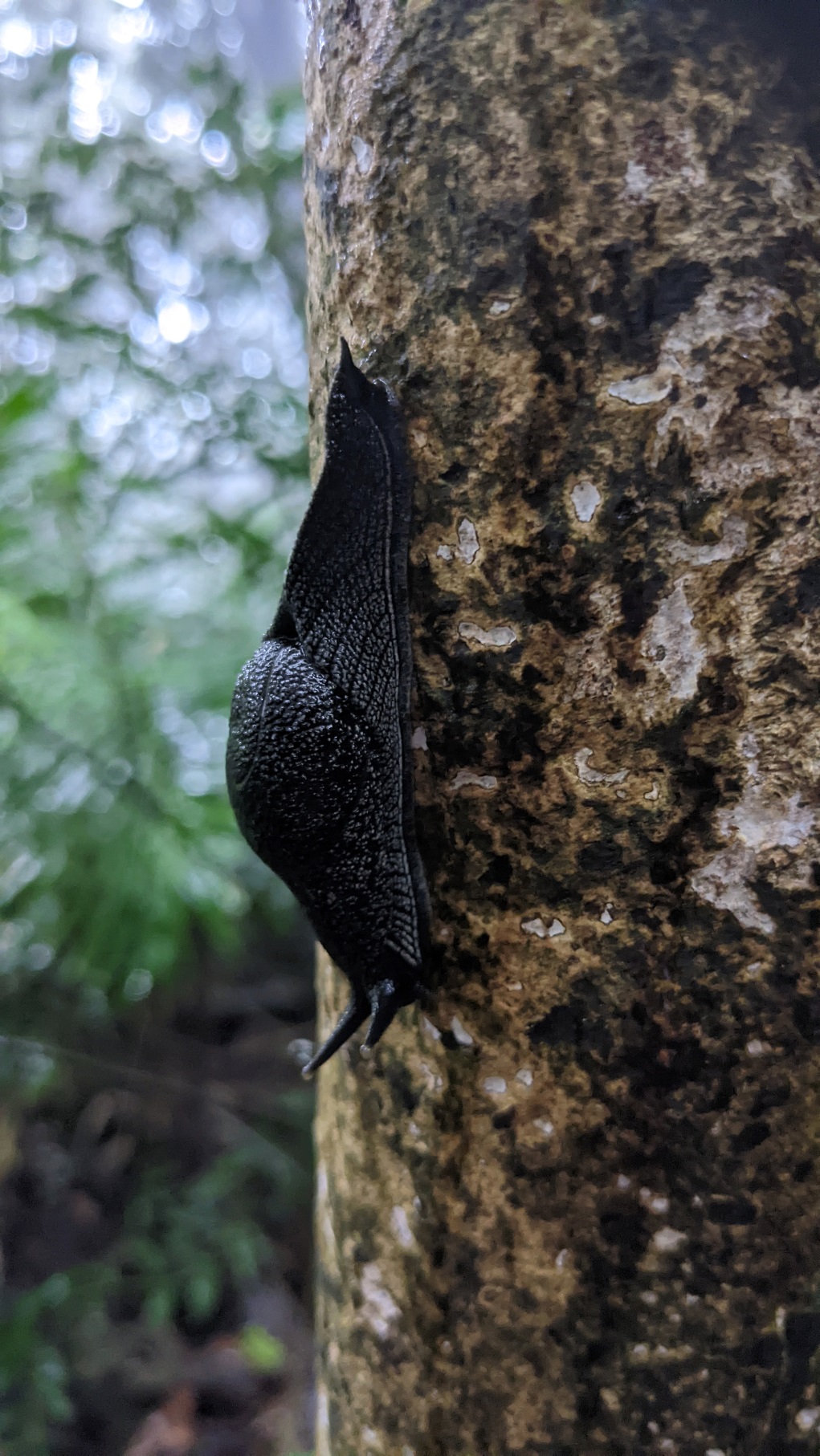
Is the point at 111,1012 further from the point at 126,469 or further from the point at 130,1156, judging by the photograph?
the point at 126,469

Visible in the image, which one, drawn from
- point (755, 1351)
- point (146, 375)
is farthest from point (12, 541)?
point (755, 1351)

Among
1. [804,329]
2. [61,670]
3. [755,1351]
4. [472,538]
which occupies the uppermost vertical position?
[804,329]

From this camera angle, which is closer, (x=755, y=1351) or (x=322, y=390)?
(x=755, y=1351)

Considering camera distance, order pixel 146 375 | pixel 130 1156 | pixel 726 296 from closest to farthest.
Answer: pixel 726 296 → pixel 146 375 → pixel 130 1156

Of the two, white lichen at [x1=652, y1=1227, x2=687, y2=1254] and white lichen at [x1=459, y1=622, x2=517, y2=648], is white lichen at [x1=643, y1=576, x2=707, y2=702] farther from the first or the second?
white lichen at [x1=652, y1=1227, x2=687, y2=1254]

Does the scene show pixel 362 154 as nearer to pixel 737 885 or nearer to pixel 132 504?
pixel 737 885

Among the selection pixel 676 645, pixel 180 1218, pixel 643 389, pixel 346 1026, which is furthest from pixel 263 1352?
pixel 643 389
